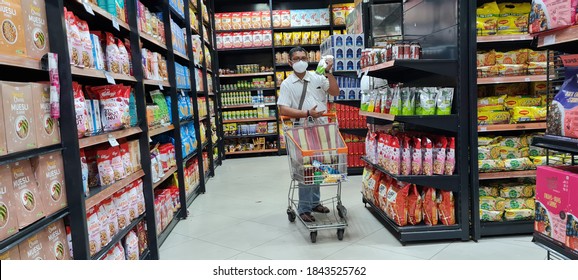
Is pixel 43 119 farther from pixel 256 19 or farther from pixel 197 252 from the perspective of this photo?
pixel 256 19

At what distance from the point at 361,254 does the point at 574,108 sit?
1.80 m

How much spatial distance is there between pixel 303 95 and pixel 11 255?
110 inches

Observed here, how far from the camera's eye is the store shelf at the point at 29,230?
1.51 m

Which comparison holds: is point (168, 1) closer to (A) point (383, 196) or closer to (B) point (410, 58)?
(B) point (410, 58)

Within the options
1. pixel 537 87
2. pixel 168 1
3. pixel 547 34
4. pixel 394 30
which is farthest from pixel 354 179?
pixel 547 34

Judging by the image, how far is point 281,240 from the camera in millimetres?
3502

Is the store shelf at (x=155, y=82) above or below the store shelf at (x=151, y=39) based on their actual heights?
below

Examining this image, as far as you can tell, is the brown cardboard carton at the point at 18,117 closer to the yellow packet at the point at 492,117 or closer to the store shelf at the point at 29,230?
the store shelf at the point at 29,230

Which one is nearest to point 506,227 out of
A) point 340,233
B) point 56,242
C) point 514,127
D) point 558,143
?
point 514,127

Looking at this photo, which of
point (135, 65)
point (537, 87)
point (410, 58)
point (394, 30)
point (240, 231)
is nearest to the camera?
point (135, 65)

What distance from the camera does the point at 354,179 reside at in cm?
608

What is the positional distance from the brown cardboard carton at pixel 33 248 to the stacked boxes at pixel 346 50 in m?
4.65

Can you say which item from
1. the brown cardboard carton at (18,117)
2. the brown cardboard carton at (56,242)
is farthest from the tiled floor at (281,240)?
the brown cardboard carton at (18,117)

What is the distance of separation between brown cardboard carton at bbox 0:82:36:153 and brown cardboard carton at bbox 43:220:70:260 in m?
0.43
